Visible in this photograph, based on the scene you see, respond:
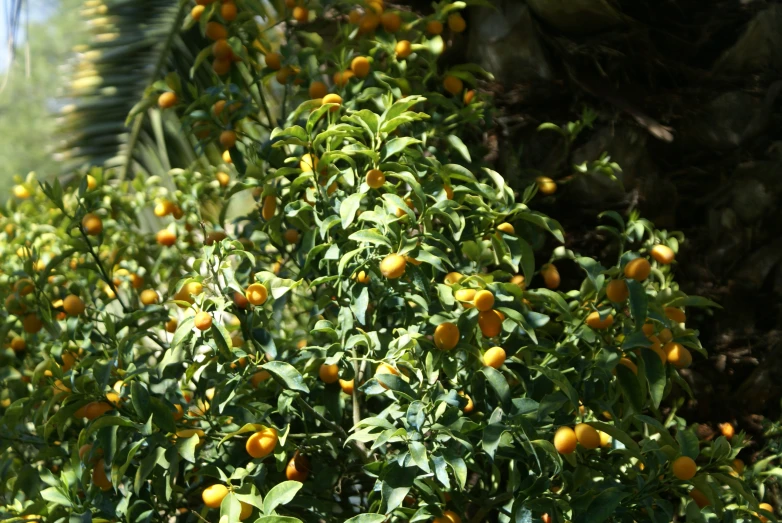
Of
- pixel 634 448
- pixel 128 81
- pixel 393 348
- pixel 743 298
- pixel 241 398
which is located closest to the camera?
pixel 634 448

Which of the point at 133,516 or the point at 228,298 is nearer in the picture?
the point at 228,298

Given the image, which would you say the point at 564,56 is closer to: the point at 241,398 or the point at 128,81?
the point at 241,398

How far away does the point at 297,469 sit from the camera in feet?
4.38

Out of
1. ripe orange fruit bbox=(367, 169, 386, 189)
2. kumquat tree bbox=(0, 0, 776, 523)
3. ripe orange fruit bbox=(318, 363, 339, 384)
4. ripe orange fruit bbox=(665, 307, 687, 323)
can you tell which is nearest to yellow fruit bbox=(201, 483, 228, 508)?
kumquat tree bbox=(0, 0, 776, 523)

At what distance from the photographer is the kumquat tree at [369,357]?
3.64ft

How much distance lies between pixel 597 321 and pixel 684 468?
0.90 ft

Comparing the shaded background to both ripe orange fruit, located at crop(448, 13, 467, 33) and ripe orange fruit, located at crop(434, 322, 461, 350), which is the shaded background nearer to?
ripe orange fruit, located at crop(448, 13, 467, 33)

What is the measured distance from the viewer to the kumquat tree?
3.64 feet

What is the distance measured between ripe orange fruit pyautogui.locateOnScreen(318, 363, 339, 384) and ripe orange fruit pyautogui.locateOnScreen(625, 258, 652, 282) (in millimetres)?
492

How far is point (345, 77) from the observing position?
1.58 meters

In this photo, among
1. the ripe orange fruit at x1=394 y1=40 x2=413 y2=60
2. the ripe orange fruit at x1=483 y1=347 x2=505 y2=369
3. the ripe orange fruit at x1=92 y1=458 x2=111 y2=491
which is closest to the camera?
the ripe orange fruit at x1=483 y1=347 x2=505 y2=369

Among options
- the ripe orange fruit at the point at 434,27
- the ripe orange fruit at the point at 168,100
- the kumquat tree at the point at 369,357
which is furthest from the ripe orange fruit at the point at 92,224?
the ripe orange fruit at the point at 434,27

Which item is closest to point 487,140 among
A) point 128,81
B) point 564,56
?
point 564,56

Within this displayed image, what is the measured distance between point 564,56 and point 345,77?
1.73 ft
